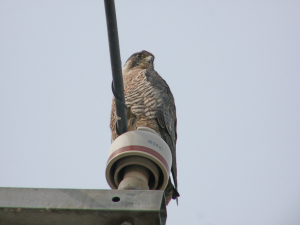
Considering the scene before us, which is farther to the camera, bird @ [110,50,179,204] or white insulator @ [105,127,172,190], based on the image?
bird @ [110,50,179,204]

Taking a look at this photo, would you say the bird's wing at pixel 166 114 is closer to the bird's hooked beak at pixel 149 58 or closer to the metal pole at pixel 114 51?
the bird's hooked beak at pixel 149 58

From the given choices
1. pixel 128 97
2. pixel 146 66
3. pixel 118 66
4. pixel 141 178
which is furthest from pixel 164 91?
pixel 141 178

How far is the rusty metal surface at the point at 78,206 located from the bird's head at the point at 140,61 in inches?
211

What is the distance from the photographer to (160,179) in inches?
97.9

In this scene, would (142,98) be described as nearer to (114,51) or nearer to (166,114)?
(166,114)

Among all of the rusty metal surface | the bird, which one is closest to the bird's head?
the bird

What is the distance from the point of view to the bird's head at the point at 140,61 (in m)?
7.09

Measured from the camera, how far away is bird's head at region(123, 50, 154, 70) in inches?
279

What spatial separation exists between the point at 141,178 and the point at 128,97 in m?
3.12

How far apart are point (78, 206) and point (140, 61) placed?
559 centimetres

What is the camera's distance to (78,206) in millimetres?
1754

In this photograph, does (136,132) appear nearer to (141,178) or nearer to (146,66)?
(141,178)

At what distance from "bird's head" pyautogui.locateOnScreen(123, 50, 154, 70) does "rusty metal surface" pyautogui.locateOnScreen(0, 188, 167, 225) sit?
5372mm

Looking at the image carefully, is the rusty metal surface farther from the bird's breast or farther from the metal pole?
the bird's breast
